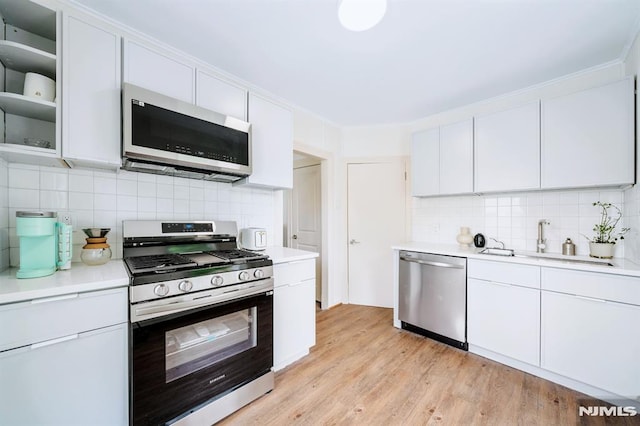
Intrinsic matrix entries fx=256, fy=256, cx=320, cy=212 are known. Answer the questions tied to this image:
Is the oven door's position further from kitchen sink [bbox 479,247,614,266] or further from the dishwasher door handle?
kitchen sink [bbox 479,247,614,266]

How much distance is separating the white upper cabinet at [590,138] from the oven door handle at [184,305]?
2.68 m

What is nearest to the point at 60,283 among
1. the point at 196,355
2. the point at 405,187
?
the point at 196,355

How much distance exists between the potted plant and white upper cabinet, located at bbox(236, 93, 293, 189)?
2654 millimetres

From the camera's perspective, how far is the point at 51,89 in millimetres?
1470

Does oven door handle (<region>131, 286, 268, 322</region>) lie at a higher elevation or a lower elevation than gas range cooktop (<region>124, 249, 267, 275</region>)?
lower

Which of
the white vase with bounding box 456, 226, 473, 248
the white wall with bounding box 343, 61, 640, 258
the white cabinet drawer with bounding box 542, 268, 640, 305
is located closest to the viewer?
the white cabinet drawer with bounding box 542, 268, 640, 305

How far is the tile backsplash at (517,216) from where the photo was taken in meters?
2.28

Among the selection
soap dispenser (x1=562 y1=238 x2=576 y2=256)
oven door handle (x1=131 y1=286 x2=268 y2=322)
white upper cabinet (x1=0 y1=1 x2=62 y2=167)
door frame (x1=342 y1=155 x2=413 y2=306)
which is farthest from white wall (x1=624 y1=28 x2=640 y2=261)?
white upper cabinet (x1=0 y1=1 x2=62 y2=167)

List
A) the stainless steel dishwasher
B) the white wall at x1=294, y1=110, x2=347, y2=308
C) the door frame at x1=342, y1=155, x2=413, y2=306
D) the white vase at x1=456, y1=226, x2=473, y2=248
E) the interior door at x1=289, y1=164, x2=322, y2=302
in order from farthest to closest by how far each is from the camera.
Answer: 1. the interior door at x1=289, y1=164, x2=322, y2=302
2. the door frame at x1=342, y1=155, x2=413, y2=306
3. the white wall at x1=294, y1=110, x2=347, y2=308
4. the white vase at x1=456, y1=226, x2=473, y2=248
5. the stainless steel dishwasher

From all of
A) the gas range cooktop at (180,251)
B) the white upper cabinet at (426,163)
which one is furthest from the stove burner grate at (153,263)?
the white upper cabinet at (426,163)

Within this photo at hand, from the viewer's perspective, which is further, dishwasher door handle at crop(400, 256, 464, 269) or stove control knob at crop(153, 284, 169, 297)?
dishwasher door handle at crop(400, 256, 464, 269)

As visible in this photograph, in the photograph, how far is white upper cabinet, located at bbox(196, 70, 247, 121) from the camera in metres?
1.94

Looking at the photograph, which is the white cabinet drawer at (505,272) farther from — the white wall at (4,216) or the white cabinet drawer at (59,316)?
the white wall at (4,216)

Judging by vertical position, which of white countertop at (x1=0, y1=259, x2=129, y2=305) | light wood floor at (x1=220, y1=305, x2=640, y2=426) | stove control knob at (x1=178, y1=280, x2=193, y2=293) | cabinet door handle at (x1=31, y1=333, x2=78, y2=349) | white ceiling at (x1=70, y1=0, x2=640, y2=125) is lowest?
light wood floor at (x1=220, y1=305, x2=640, y2=426)
